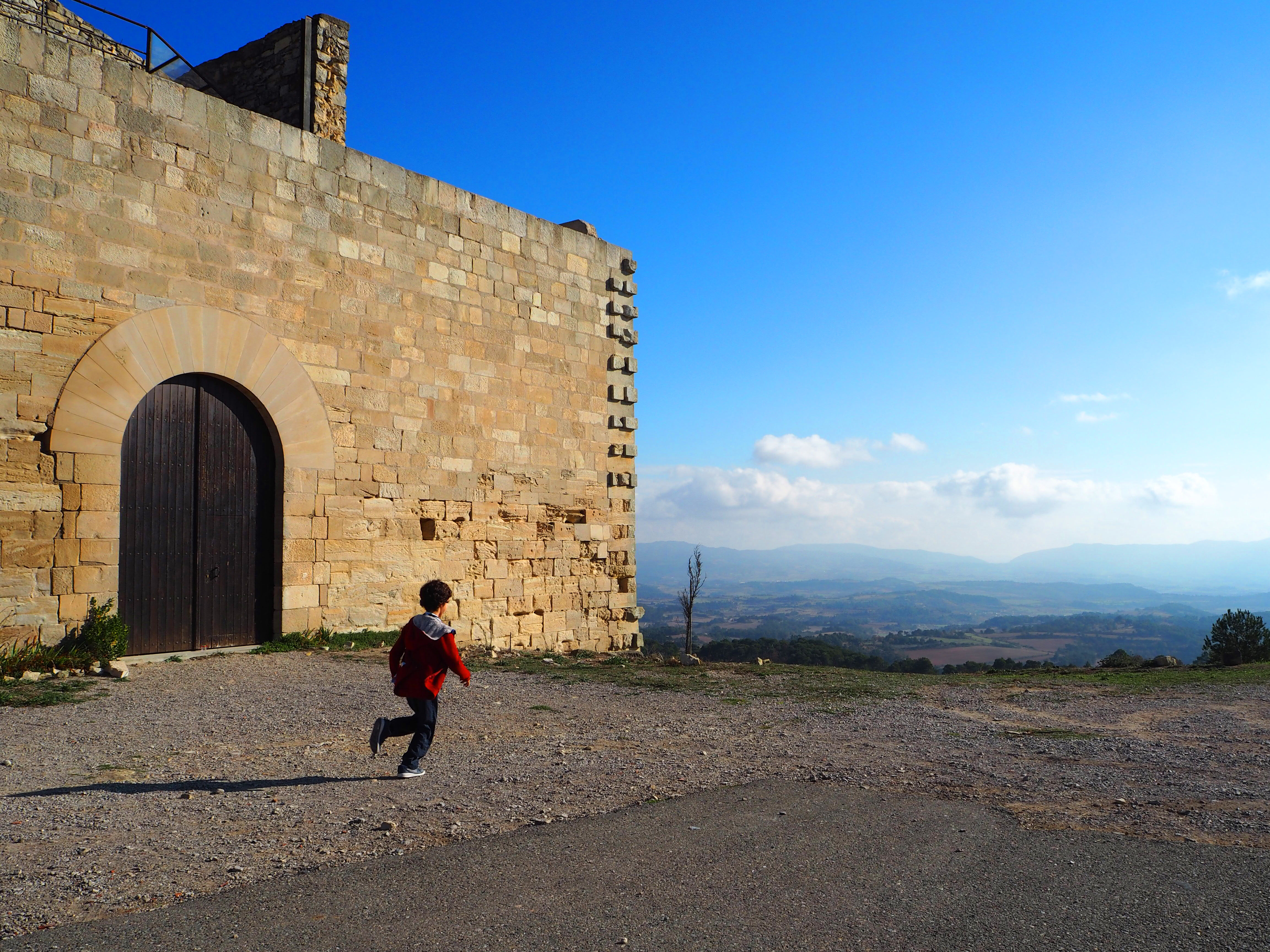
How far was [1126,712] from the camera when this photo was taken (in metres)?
7.74

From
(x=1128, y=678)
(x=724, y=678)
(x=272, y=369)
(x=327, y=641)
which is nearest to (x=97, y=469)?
(x=272, y=369)

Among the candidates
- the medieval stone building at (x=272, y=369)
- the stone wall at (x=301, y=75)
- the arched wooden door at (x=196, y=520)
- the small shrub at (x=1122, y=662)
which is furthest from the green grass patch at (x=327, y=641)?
the small shrub at (x=1122, y=662)

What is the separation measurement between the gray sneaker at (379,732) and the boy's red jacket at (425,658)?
0.59ft

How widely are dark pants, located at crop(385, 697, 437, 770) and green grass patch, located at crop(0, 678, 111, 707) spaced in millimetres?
3274

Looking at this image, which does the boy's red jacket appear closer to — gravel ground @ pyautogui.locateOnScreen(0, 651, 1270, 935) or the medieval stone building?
gravel ground @ pyautogui.locateOnScreen(0, 651, 1270, 935)

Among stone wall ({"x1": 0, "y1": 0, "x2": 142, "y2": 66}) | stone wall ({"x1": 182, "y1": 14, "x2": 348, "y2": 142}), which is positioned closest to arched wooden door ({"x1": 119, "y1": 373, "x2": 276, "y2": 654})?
stone wall ({"x1": 182, "y1": 14, "x2": 348, "y2": 142})

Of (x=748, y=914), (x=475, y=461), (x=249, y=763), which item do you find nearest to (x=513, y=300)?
(x=475, y=461)

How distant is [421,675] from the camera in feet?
16.5

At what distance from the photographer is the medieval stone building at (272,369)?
316 inches

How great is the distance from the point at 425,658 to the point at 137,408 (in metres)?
5.43

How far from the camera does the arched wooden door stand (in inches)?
342

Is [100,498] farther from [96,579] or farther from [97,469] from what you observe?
[96,579]

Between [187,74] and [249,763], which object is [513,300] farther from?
[249,763]

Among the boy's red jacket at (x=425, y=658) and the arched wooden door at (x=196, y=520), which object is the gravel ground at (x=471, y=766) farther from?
the arched wooden door at (x=196, y=520)
